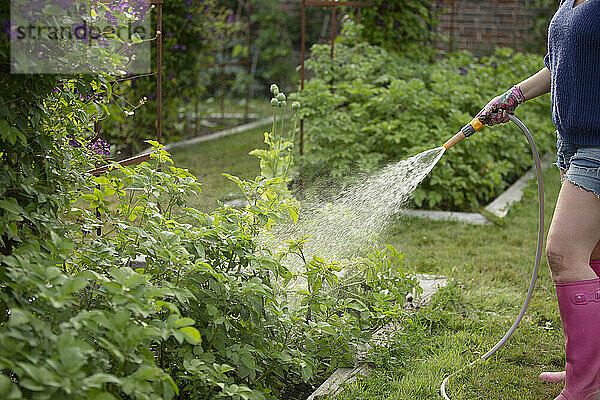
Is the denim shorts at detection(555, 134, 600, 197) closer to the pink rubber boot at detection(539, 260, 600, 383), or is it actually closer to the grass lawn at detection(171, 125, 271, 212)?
the pink rubber boot at detection(539, 260, 600, 383)

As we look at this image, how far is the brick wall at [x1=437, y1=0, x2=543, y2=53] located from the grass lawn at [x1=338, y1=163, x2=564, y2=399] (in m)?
6.76

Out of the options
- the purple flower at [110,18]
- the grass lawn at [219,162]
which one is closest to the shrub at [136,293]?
the purple flower at [110,18]

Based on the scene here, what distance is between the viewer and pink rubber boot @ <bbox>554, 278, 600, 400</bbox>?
2248mm

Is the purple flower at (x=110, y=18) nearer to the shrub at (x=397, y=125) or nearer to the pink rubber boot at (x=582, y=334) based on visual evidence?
the pink rubber boot at (x=582, y=334)

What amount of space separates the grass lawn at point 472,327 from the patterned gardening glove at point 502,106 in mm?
885

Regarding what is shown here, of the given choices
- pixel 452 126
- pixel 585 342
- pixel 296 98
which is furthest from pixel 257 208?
pixel 452 126

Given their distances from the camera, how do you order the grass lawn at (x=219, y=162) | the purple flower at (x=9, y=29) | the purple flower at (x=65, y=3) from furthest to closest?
the grass lawn at (x=219, y=162), the purple flower at (x=65, y=3), the purple flower at (x=9, y=29)

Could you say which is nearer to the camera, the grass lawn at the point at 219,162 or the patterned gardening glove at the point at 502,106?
the patterned gardening glove at the point at 502,106

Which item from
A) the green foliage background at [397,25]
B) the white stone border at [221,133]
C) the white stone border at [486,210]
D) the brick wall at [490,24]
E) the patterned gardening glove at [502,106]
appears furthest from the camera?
the brick wall at [490,24]

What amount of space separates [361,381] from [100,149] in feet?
4.08

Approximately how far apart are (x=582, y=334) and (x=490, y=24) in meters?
9.35

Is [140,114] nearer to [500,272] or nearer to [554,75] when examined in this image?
[500,272]

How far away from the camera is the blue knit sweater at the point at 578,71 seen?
217 cm

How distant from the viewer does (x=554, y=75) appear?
234cm
